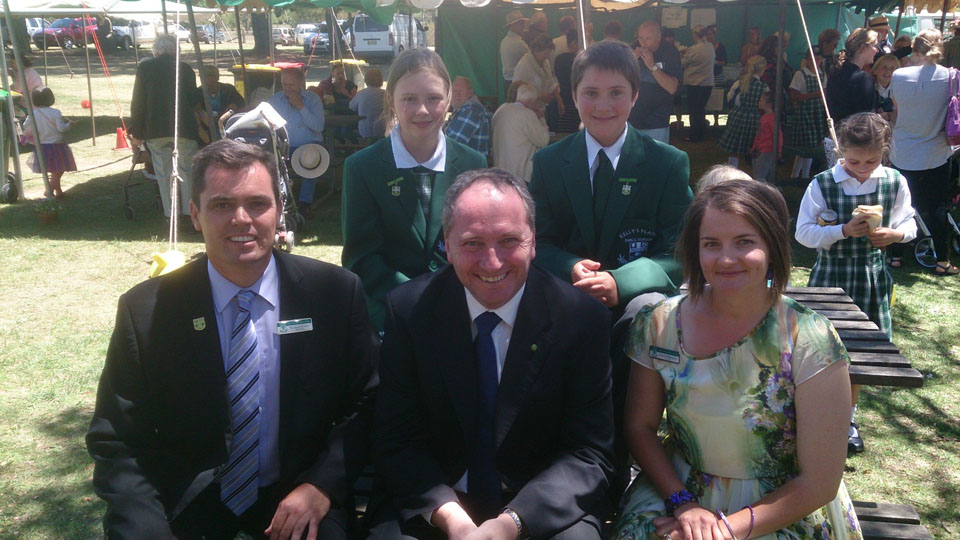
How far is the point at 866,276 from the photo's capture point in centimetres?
435

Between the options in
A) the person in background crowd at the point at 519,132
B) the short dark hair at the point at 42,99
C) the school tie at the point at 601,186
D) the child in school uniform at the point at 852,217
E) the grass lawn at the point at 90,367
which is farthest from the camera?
the short dark hair at the point at 42,99

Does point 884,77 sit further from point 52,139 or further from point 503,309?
point 52,139

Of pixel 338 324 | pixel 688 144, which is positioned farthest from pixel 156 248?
pixel 688 144

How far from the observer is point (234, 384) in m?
2.42

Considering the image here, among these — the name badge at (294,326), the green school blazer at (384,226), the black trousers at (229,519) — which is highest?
the green school blazer at (384,226)

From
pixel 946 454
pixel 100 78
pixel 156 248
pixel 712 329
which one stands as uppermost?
pixel 100 78

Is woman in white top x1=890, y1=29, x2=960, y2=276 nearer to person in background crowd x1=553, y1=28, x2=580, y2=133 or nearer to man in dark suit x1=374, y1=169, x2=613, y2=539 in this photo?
person in background crowd x1=553, y1=28, x2=580, y2=133

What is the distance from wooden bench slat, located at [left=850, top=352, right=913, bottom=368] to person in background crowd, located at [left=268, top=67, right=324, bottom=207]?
8.37 metres

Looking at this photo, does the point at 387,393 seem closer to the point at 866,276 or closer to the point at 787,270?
the point at 787,270

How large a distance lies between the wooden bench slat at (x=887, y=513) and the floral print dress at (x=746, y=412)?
0.40m

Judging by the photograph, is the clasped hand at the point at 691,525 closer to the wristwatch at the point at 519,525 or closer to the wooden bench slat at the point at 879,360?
the wristwatch at the point at 519,525

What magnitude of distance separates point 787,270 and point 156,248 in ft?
26.6

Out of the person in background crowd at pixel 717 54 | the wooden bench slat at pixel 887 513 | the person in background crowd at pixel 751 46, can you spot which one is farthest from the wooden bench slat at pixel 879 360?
the person in background crowd at pixel 717 54

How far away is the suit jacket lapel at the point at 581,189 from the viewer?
3.04m
